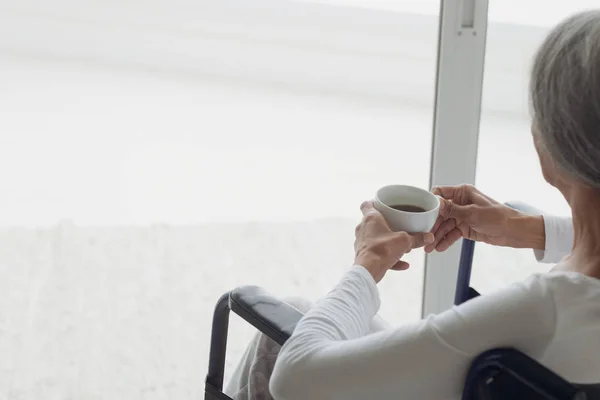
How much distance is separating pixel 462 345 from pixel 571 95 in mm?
288

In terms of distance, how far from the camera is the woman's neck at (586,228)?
0.95 m

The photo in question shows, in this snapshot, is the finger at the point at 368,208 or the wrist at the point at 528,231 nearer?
the finger at the point at 368,208

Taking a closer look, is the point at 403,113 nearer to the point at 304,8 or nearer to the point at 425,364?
the point at 304,8

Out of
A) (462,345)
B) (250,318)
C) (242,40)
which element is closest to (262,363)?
(250,318)

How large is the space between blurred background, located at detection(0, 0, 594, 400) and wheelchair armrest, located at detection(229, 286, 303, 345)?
39 centimetres

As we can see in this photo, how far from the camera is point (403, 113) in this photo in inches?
161

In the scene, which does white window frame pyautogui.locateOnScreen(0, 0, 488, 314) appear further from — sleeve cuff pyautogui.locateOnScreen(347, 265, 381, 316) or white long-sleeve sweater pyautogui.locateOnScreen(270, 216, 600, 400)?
white long-sleeve sweater pyautogui.locateOnScreen(270, 216, 600, 400)

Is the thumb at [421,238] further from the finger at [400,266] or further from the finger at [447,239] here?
the finger at [447,239]

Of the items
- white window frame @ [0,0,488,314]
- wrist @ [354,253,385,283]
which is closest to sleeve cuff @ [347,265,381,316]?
wrist @ [354,253,385,283]

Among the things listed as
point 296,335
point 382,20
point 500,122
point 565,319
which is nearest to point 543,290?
point 565,319

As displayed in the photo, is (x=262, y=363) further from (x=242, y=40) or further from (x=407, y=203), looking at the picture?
(x=242, y=40)

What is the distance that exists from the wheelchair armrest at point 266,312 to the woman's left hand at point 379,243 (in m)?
0.11

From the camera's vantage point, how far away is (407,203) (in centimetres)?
115

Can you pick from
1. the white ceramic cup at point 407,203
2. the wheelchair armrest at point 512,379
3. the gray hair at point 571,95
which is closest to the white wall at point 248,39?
the white ceramic cup at point 407,203
